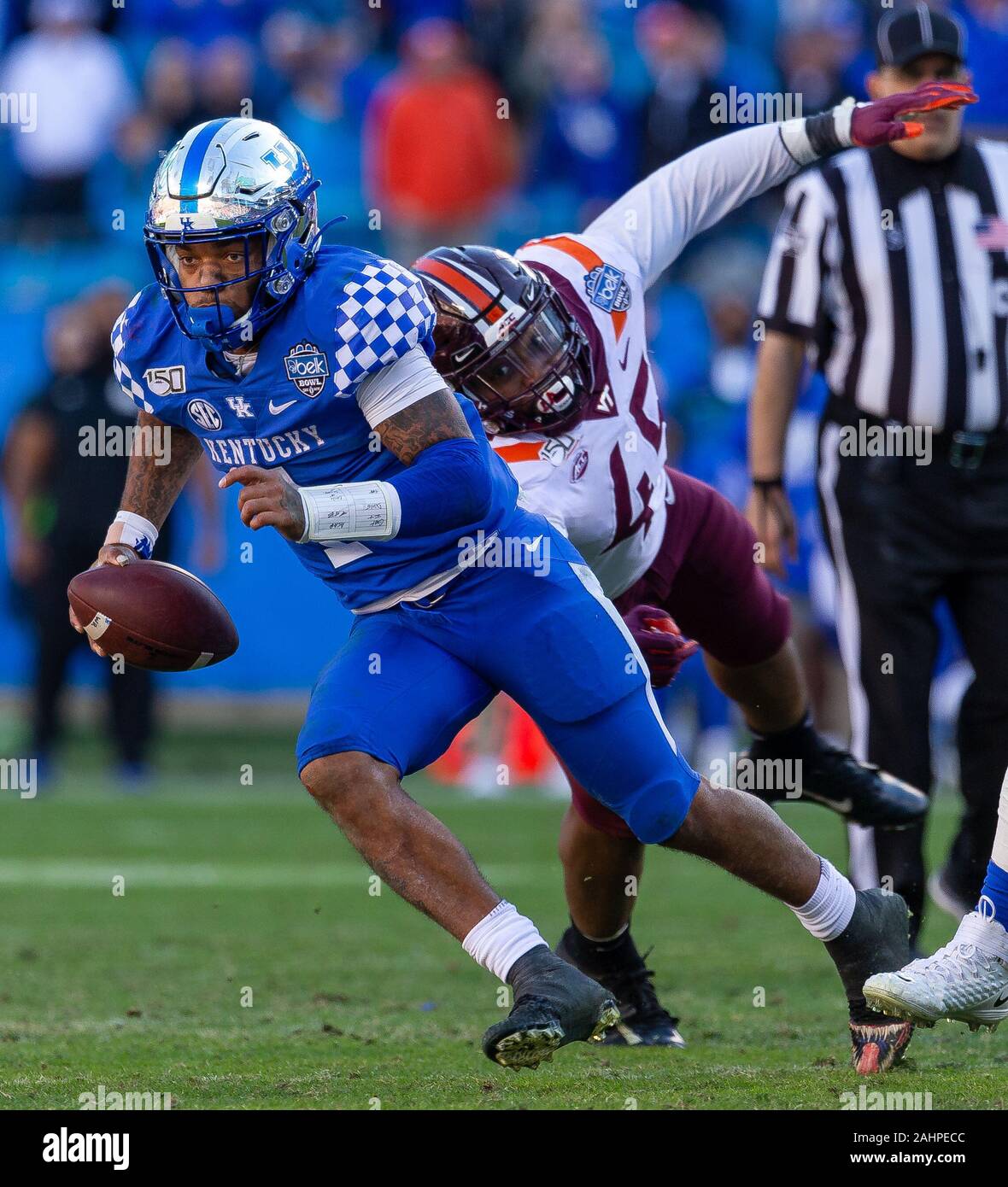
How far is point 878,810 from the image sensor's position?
468 centimetres

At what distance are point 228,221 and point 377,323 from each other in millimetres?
317

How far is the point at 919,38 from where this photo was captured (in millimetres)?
4824

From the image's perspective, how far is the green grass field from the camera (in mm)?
3609

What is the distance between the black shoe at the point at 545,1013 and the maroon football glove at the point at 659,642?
0.92 metres

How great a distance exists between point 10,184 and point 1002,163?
800 centimetres

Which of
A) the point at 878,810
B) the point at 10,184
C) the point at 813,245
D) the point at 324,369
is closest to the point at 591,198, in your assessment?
the point at 10,184

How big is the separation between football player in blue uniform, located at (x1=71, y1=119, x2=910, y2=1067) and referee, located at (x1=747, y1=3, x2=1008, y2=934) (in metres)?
1.27

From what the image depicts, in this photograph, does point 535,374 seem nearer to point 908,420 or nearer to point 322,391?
point 322,391

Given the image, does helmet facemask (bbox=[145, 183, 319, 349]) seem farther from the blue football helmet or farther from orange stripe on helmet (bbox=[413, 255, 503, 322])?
orange stripe on helmet (bbox=[413, 255, 503, 322])

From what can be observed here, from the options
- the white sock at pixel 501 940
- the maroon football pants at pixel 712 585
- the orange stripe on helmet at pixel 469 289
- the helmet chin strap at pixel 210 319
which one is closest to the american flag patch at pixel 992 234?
the maroon football pants at pixel 712 585

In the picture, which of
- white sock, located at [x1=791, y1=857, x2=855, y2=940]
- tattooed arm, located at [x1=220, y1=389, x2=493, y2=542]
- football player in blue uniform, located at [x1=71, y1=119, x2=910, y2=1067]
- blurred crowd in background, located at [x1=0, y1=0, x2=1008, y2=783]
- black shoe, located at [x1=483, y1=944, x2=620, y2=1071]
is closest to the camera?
black shoe, located at [x1=483, y1=944, x2=620, y2=1071]

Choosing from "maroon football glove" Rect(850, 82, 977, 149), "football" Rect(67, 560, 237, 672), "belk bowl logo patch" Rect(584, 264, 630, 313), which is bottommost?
"football" Rect(67, 560, 237, 672)

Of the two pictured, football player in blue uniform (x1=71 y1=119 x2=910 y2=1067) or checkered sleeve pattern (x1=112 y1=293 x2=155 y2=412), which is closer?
football player in blue uniform (x1=71 y1=119 x2=910 y2=1067)

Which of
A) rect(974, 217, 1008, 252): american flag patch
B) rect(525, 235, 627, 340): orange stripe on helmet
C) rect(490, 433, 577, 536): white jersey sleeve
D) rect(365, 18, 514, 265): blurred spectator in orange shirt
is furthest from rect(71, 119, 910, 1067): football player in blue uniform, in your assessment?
rect(365, 18, 514, 265): blurred spectator in orange shirt
